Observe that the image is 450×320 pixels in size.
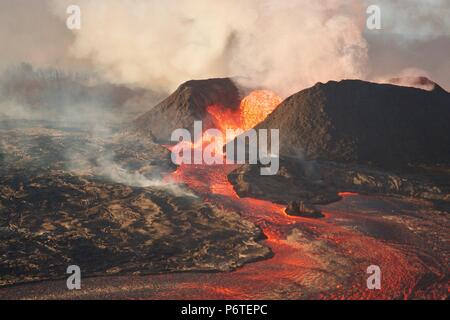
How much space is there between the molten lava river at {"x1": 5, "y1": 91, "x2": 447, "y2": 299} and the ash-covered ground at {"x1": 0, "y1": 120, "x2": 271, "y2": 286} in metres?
1.23

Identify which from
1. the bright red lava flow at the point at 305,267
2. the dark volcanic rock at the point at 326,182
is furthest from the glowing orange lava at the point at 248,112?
the bright red lava flow at the point at 305,267

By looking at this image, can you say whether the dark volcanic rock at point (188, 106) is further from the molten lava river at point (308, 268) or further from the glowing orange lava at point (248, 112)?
the molten lava river at point (308, 268)

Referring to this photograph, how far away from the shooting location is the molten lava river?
19.2 metres

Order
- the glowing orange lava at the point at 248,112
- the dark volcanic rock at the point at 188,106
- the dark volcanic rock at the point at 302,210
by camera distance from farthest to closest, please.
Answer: the glowing orange lava at the point at 248,112 < the dark volcanic rock at the point at 188,106 < the dark volcanic rock at the point at 302,210

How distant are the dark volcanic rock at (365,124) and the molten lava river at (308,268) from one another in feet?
47.5

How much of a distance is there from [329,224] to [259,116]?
113 ft

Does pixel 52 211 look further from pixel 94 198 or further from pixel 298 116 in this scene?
pixel 298 116

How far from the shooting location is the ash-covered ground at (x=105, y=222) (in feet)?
73.7

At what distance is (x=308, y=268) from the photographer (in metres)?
22.0

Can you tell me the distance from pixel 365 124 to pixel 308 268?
33118mm

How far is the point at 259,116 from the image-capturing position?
6181 centimetres

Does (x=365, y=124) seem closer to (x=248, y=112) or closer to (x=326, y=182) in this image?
(x=326, y=182)

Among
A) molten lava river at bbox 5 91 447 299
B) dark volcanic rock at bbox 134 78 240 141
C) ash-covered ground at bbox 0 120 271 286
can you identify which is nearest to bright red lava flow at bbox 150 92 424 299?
molten lava river at bbox 5 91 447 299

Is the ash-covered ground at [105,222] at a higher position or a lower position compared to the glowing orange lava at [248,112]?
lower
